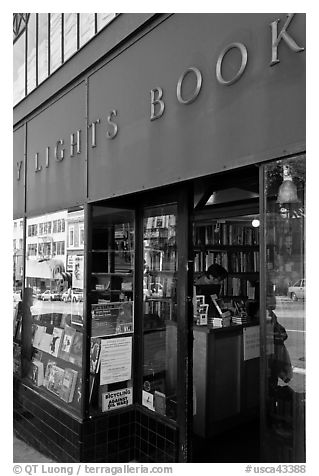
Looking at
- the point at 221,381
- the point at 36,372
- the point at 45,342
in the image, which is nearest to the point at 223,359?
the point at 221,381

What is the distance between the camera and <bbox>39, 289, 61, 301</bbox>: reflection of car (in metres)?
4.02

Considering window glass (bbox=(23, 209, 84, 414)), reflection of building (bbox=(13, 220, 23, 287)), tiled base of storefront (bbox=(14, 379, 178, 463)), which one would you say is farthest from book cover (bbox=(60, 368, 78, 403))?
reflection of building (bbox=(13, 220, 23, 287))

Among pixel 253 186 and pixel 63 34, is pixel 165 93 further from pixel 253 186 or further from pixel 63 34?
pixel 63 34

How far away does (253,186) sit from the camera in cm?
359

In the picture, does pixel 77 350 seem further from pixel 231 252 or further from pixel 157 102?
pixel 231 252

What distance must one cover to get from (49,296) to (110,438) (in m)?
1.55

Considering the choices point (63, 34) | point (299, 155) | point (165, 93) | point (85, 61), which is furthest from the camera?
point (63, 34)

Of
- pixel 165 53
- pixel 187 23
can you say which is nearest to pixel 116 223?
pixel 165 53

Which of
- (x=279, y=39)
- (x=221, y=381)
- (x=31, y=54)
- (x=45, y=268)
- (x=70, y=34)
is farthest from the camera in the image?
(x=31, y=54)

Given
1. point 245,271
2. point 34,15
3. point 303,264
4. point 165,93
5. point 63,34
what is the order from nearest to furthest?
point 303,264, point 165,93, point 63,34, point 34,15, point 245,271

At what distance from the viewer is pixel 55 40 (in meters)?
4.11

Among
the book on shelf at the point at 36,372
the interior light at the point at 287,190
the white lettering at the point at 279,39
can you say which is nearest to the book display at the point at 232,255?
the book on shelf at the point at 36,372

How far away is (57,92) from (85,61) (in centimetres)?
59

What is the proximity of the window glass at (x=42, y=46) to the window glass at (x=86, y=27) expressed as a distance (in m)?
0.81
